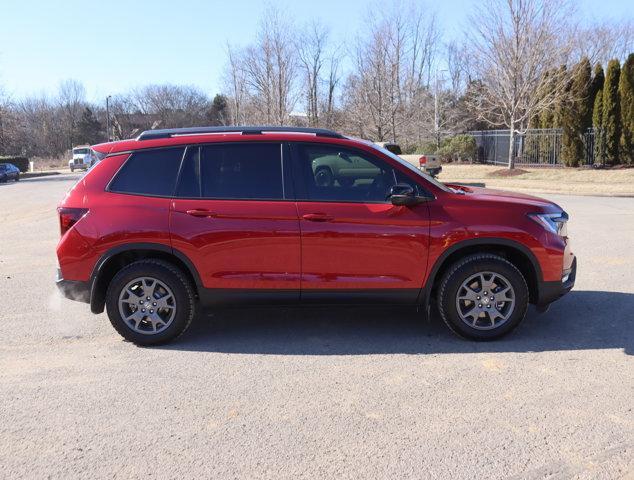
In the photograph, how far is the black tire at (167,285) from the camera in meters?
4.84

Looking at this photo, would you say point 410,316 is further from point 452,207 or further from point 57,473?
point 57,473

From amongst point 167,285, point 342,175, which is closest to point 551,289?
point 342,175

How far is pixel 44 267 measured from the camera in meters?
8.30

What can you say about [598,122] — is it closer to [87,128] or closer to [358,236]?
[358,236]

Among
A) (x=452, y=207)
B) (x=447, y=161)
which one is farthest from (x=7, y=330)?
(x=447, y=161)

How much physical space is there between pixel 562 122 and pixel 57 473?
27.9 metres

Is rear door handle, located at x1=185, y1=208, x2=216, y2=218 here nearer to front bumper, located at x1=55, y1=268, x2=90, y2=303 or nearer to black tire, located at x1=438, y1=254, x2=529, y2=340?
front bumper, located at x1=55, y1=268, x2=90, y2=303

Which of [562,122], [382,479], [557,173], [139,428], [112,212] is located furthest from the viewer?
[562,122]

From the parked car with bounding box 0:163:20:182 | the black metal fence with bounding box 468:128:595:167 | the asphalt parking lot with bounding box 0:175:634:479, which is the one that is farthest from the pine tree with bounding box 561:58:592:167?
the parked car with bounding box 0:163:20:182

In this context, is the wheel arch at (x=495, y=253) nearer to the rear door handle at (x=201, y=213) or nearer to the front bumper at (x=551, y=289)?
the front bumper at (x=551, y=289)

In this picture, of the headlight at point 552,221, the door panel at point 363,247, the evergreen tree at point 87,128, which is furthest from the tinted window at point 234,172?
the evergreen tree at point 87,128

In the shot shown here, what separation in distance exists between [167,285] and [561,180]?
2236 centimetres

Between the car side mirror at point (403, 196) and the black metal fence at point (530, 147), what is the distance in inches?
983

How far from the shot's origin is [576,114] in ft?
86.4
